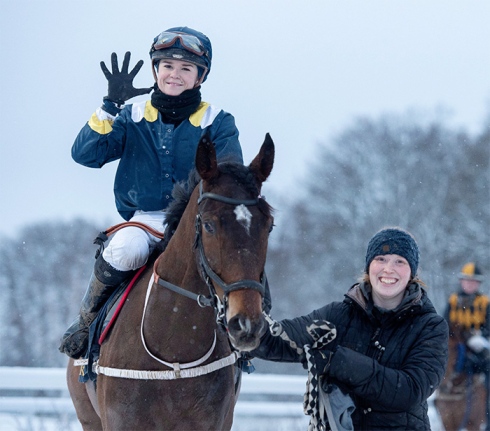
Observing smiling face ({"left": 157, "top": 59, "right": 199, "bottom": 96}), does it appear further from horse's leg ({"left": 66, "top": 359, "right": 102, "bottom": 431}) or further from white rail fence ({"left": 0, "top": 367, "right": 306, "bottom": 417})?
white rail fence ({"left": 0, "top": 367, "right": 306, "bottom": 417})

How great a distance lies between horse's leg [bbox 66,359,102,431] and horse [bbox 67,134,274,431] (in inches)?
28.8

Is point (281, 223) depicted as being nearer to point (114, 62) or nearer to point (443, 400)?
point (443, 400)

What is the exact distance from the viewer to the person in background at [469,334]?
914 cm

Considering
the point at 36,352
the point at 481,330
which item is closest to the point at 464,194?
the point at 36,352

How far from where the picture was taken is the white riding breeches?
15.9ft

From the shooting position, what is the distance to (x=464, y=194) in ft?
101

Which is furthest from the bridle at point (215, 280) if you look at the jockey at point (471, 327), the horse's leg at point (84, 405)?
the jockey at point (471, 327)

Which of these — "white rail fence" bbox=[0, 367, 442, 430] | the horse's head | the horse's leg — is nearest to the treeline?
"white rail fence" bbox=[0, 367, 442, 430]

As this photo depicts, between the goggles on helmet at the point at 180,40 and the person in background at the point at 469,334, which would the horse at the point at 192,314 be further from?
the person in background at the point at 469,334

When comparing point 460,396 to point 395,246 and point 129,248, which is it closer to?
point 129,248

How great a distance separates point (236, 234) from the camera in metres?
3.95

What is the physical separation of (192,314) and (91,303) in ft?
2.99

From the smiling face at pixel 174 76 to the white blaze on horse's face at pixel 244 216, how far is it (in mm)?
1478

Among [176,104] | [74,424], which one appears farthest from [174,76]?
[74,424]
